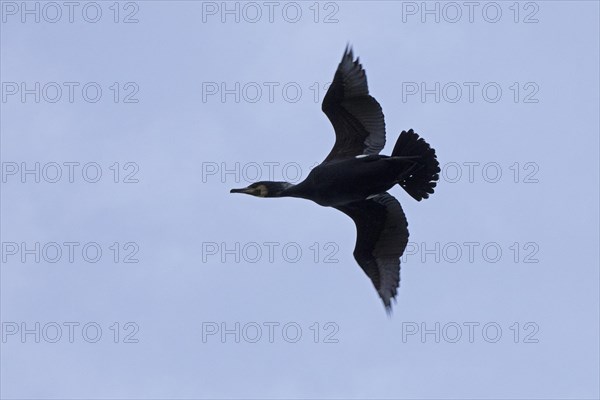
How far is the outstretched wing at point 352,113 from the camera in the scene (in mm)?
20062

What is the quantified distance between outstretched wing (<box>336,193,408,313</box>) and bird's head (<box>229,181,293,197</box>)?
1.22 m

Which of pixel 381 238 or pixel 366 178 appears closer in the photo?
pixel 366 178

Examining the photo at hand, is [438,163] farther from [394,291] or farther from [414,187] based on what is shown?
[394,291]

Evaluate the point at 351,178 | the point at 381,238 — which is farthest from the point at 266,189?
the point at 381,238

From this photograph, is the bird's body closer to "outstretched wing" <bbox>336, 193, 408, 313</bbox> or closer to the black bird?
the black bird

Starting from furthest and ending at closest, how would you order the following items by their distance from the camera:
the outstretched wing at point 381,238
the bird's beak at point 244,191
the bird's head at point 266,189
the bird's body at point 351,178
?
the outstretched wing at point 381,238 → the bird's beak at point 244,191 → the bird's head at point 266,189 → the bird's body at point 351,178

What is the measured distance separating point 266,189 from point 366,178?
1893 millimetres

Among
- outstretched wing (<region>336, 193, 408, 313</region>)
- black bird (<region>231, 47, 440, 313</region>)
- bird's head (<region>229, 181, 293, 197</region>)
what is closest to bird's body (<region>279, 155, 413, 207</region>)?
black bird (<region>231, 47, 440, 313</region>)

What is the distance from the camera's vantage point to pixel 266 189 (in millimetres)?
20812

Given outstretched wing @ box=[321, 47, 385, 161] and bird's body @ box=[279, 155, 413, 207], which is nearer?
bird's body @ box=[279, 155, 413, 207]

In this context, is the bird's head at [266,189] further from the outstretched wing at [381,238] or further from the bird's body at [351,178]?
the outstretched wing at [381,238]

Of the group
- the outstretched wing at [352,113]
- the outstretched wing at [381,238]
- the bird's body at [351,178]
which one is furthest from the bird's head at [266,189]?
the outstretched wing at [381,238]

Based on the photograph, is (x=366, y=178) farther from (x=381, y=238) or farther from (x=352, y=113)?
(x=381, y=238)

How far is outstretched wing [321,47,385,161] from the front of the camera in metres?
20.1
